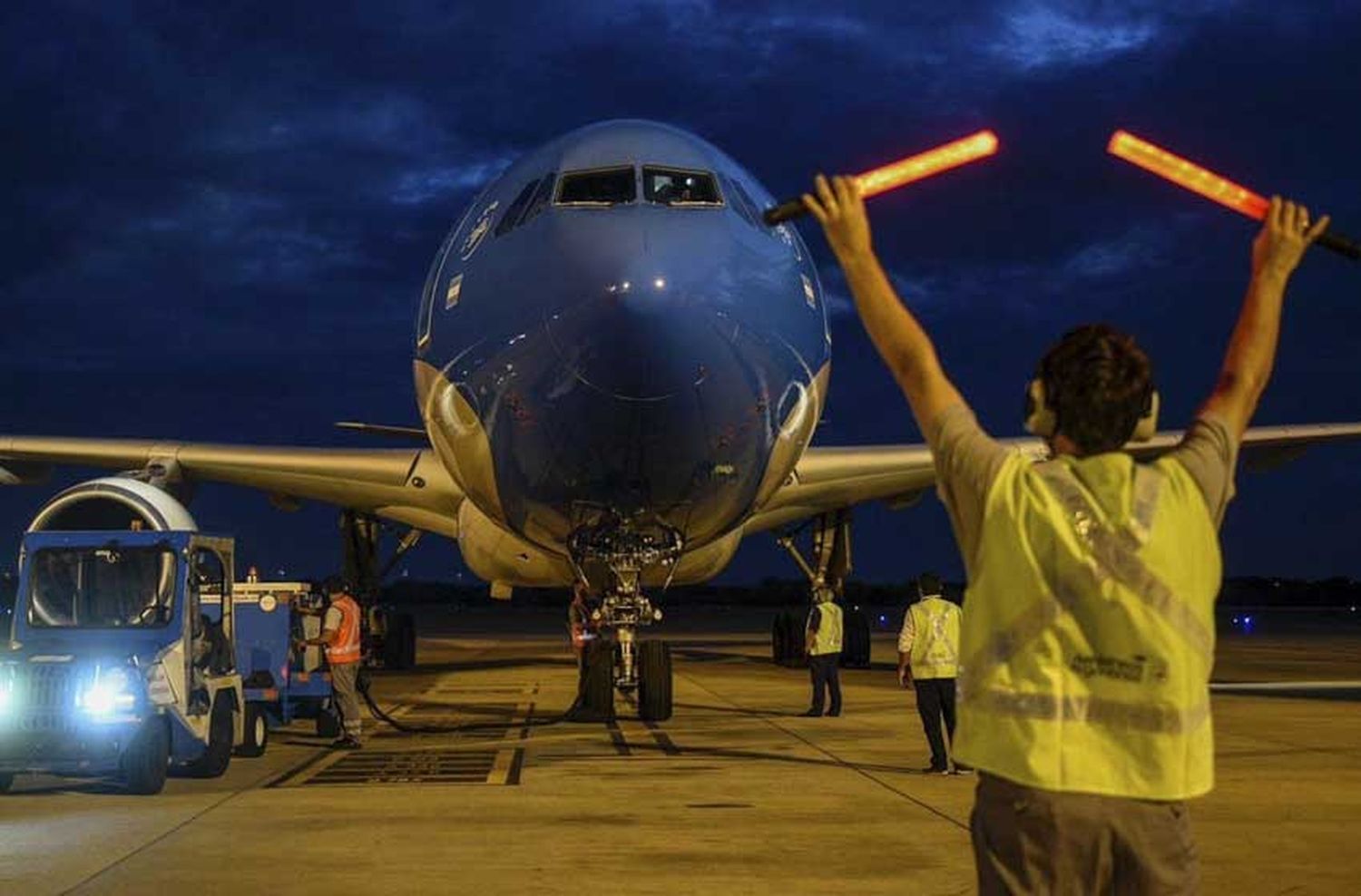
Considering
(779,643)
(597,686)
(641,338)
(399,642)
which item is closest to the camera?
(641,338)

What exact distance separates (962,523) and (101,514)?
41.1 ft

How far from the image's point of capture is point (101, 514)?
47.0ft

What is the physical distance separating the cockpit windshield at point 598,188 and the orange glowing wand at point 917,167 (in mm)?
8747

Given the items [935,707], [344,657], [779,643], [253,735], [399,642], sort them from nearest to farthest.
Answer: [935,707] → [253,735] → [344,657] → [399,642] → [779,643]

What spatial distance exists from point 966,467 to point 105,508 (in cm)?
1256

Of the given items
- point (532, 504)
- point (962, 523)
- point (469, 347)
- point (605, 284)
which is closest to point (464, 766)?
point (532, 504)

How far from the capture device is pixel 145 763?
10719 mm

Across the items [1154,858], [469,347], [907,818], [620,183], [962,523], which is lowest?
[907,818]

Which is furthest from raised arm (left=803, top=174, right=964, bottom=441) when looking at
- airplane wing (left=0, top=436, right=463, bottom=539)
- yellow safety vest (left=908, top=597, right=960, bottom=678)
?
airplane wing (left=0, top=436, right=463, bottom=539)

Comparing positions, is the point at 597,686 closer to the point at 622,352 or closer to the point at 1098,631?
the point at 622,352

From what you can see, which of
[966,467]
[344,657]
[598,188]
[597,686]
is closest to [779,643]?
[597,686]

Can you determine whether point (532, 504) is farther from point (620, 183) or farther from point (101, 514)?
point (101, 514)

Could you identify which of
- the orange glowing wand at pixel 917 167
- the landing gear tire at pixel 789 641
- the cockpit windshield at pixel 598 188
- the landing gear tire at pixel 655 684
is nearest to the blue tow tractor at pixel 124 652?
the landing gear tire at pixel 655 684

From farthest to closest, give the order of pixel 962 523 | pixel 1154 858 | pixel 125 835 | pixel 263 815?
1. pixel 263 815
2. pixel 125 835
3. pixel 962 523
4. pixel 1154 858
